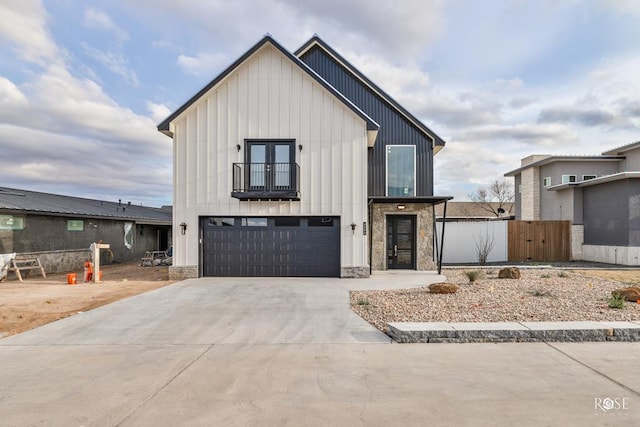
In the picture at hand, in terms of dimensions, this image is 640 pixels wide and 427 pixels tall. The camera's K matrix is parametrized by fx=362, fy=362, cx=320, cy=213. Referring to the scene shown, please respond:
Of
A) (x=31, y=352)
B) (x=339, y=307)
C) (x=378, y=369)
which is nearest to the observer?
(x=378, y=369)

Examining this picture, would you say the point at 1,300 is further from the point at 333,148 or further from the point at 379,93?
the point at 379,93

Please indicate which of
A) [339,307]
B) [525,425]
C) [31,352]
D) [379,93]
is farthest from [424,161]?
[31,352]

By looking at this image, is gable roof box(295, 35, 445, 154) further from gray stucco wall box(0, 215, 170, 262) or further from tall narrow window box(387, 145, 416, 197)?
gray stucco wall box(0, 215, 170, 262)

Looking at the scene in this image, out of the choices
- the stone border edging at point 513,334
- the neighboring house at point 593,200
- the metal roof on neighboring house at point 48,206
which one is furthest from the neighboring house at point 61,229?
the neighboring house at point 593,200

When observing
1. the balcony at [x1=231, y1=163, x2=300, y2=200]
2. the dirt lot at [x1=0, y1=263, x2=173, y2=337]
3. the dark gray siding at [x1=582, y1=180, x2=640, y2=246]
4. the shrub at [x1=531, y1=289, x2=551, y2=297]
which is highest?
the balcony at [x1=231, y1=163, x2=300, y2=200]

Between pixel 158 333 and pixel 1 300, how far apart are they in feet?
20.2

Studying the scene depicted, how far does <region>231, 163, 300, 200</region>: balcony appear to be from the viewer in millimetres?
12727

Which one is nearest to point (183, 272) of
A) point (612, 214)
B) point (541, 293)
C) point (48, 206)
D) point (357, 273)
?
point (357, 273)

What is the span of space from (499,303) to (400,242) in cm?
678

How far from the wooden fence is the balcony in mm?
12301

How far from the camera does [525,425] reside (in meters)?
3.32

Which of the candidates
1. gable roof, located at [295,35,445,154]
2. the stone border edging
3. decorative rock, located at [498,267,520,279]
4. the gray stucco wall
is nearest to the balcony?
gable roof, located at [295,35,445,154]

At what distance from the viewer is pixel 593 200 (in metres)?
18.9

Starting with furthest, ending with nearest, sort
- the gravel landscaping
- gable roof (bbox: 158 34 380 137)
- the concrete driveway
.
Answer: gable roof (bbox: 158 34 380 137), the gravel landscaping, the concrete driveway
